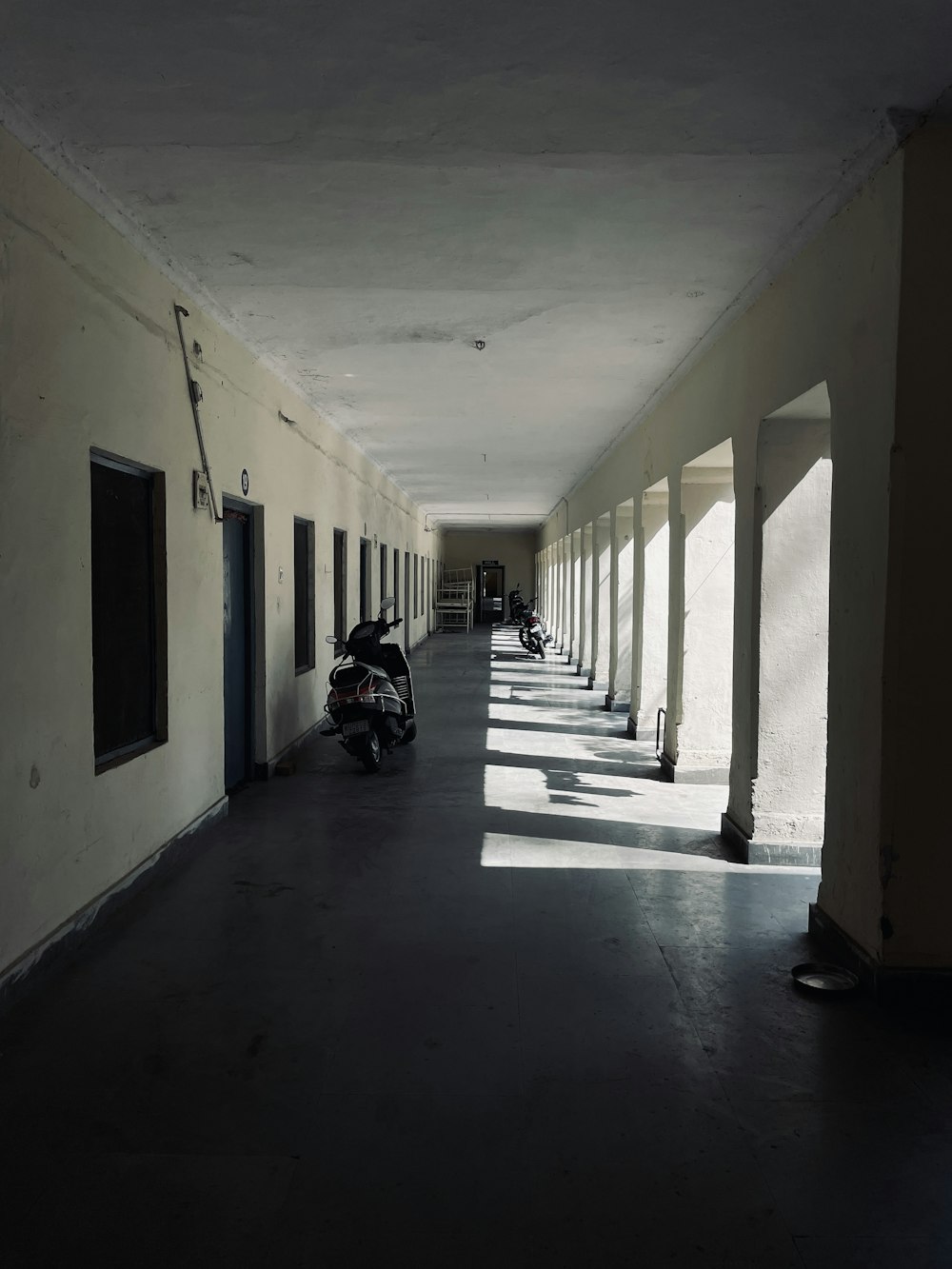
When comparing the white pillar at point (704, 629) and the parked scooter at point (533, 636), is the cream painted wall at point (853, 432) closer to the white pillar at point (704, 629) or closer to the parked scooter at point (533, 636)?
the white pillar at point (704, 629)

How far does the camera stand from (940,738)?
3.28 metres

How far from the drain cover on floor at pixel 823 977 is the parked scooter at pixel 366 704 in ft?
13.7

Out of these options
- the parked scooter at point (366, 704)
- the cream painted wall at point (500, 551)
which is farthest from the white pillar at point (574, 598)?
the cream painted wall at point (500, 551)

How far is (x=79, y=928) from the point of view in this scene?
3.69 meters

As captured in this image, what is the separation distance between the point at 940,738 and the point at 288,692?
17.4 ft

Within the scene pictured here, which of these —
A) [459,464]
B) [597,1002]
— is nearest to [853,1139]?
[597,1002]

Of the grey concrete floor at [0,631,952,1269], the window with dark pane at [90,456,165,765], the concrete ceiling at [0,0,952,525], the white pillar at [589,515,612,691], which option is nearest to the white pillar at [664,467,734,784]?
the concrete ceiling at [0,0,952,525]

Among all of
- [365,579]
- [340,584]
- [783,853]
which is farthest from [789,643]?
[365,579]

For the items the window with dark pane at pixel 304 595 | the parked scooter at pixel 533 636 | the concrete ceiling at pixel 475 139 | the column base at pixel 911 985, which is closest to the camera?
the concrete ceiling at pixel 475 139

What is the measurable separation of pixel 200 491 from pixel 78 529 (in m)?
1.58

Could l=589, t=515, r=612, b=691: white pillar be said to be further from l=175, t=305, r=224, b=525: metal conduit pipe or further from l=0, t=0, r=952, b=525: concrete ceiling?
l=175, t=305, r=224, b=525: metal conduit pipe

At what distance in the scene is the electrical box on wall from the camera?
16.9 feet

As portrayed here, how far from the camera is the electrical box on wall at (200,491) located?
5145mm

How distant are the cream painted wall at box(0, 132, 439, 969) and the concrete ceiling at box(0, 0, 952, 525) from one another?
0.33m
